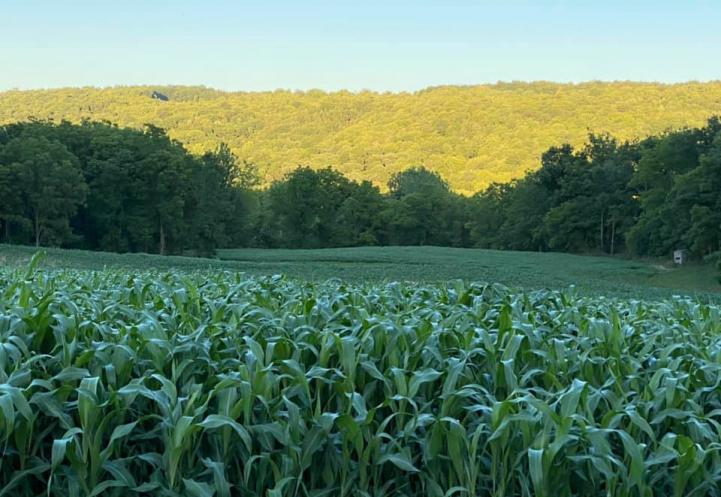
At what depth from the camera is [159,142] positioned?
65.8 m

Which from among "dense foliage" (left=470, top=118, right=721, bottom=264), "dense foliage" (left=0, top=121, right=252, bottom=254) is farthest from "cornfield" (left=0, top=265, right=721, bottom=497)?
"dense foliage" (left=0, top=121, right=252, bottom=254)

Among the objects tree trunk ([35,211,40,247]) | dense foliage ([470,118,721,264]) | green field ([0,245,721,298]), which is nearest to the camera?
green field ([0,245,721,298])

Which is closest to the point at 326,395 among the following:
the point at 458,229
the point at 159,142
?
the point at 159,142

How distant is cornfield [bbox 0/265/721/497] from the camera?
257 centimetres

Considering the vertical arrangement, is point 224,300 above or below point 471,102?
below

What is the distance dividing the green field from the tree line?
2888mm

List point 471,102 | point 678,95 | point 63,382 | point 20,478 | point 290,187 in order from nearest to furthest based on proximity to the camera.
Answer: point 20,478 → point 63,382 → point 290,187 → point 678,95 → point 471,102

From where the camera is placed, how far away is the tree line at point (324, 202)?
54688 mm

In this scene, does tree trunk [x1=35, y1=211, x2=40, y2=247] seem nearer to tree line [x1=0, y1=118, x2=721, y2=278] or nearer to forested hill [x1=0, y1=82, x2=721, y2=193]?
tree line [x1=0, y1=118, x2=721, y2=278]

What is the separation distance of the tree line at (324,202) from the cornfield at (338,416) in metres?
44.8

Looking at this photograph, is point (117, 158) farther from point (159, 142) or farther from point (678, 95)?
point (678, 95)

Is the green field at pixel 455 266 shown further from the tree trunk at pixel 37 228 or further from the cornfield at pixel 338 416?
the cornfield at pixel 338 416

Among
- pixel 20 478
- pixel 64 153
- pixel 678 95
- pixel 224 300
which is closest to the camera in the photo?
pixel 20 478

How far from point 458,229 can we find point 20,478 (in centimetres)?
9275
